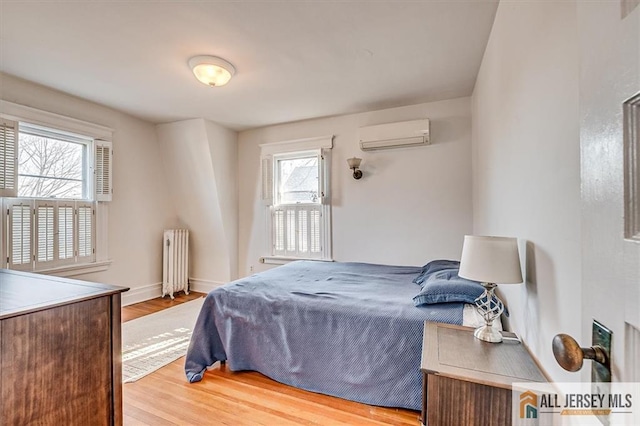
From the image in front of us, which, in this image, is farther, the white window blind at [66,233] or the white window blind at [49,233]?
the white window blind at [66,233]

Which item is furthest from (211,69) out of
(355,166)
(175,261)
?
(175,261)

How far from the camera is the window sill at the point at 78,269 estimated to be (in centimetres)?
325

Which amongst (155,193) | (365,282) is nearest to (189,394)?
(365,282)

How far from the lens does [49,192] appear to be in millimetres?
3344

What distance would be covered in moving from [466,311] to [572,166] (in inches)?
46.1

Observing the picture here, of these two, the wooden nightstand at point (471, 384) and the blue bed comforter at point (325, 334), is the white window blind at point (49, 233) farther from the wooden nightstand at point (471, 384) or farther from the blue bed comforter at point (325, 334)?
the wooden nightstand at point (471, 384)

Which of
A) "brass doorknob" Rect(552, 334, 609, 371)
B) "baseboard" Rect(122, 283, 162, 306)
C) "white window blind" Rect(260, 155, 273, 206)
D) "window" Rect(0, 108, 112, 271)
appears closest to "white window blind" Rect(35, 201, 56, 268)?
"window" Rect(0, 108, 112, 271)

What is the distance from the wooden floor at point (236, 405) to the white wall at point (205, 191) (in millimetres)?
2476

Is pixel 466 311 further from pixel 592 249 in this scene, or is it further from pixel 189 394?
pixel 189 394

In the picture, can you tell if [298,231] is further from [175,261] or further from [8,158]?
[8,158]

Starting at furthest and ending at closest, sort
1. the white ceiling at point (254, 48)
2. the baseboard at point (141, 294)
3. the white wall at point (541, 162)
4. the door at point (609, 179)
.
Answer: the baseboard at point (141, 294)
the white ceiling at point (254, 48)
the white wall at point (541, 162)
the door at point (609, 179)

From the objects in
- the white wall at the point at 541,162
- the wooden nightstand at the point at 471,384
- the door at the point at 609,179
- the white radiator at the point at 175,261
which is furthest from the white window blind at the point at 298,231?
the door at the point at 609,179

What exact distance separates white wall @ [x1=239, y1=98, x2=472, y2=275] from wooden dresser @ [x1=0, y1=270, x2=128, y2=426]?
300cm

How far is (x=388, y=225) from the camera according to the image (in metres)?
3.89
